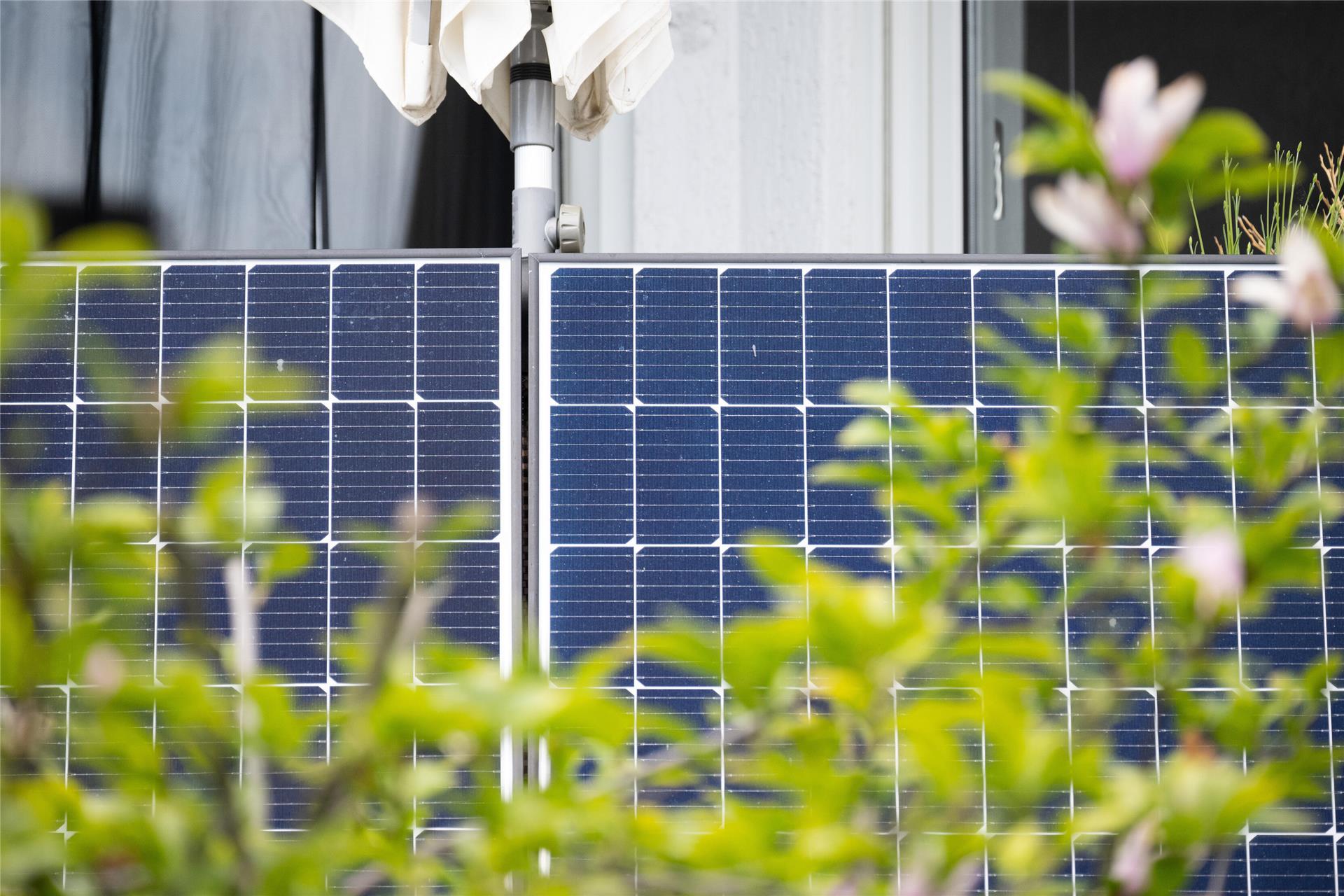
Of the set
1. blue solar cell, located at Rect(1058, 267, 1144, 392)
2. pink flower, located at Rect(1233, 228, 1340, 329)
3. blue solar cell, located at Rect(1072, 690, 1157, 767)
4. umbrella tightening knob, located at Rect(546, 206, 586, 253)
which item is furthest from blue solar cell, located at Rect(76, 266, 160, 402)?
pink flower, located at Rect(1233, 228, 1340, 329)

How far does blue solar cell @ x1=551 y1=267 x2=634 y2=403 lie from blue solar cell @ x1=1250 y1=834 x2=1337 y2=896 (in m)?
1.09

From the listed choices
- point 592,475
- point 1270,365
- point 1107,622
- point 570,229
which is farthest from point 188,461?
point 1270,365

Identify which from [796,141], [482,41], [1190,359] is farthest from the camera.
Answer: [796,141]

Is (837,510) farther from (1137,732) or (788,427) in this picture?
(1137,732)

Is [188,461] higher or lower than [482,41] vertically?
lower

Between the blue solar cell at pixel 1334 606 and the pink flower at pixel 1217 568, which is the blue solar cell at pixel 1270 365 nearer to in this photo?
the blue solar cell at pixel 1334 606

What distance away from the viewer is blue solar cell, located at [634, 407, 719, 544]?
6.14 ft

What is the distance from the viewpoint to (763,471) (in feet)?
6.17

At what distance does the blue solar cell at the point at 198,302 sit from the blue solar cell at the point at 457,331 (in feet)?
0.86

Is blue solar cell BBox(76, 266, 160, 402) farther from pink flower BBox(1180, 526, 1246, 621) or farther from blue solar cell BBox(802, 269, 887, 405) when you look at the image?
pink flower BBox(1180, 526, 1246, 621)

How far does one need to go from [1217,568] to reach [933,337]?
145 centimetres

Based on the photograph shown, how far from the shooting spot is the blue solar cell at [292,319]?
6.15 ft

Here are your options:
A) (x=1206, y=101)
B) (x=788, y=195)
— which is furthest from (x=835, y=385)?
(x=1206, y=101)

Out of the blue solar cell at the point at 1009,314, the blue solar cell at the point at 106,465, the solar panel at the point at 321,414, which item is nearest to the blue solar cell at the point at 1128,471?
the blue solar cell at the point at 1009,314
